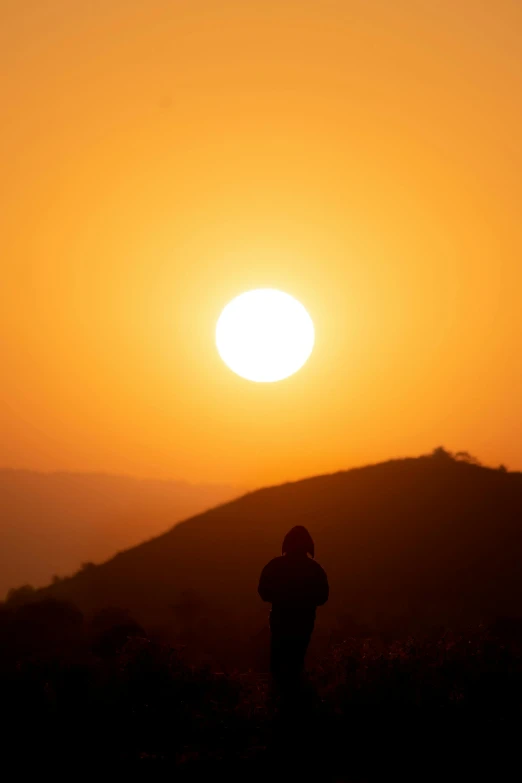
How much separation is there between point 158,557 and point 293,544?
48.9m

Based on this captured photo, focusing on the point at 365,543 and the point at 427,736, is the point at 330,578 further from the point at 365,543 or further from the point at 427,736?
the point at 427,736

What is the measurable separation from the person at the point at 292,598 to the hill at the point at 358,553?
80.9 feet

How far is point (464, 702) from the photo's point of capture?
10.9m

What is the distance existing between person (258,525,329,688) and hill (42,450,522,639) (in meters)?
24.7

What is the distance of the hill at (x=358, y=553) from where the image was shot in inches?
1763

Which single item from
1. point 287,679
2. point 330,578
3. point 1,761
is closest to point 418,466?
point 330,578

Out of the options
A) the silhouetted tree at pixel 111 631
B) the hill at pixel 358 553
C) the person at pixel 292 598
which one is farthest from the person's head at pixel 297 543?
the hill at pixel 358 553

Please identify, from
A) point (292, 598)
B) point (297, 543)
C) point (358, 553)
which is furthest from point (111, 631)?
point (358, 553)

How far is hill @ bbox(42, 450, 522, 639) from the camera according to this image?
1763 inches

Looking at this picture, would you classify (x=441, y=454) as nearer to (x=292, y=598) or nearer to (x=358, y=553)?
(x=358, y=553)

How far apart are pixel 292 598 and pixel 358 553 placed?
40.0 meters

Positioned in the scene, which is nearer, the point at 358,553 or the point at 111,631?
the point at 111,631

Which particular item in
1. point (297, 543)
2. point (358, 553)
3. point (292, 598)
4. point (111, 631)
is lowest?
point (292, 598)

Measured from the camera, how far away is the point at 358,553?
5262 cm
